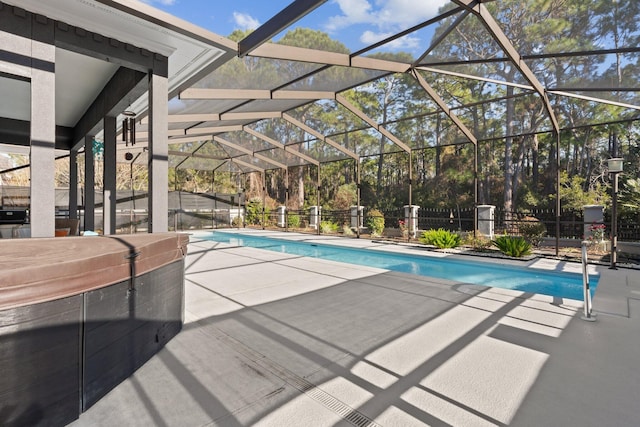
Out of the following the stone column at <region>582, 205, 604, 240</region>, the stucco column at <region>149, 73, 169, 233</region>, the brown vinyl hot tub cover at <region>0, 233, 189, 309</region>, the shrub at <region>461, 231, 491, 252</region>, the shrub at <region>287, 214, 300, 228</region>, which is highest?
the stucco column at <region>149, 73, 169, 233</region>

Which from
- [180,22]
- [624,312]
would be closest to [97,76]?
[180,22]

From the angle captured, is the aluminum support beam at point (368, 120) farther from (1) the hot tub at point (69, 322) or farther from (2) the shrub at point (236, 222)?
A: (2) the shrub at point (236, 222)

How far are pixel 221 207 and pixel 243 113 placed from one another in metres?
9.88

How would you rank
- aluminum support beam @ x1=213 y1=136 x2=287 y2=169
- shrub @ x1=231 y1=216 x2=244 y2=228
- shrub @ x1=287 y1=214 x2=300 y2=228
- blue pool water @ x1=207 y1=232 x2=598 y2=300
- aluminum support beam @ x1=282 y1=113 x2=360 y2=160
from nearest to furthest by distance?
blue pool water @ x1=207 y1=232 x2=598 y2=300 → aluminum support beam @ x1=282 y1=113 x2=360 y2=160 → aluminum support beam @ x1=213 y1=136 x2=287 y2=169 → shrub @ x1=287 y1=214 x2=300 y2=228 → shrub @ x1=231 y1=216 x2=244 y2=228

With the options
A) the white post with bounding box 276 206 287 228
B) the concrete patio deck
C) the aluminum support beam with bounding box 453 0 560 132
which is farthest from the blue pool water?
the white post with bounding box 276 206 287 228

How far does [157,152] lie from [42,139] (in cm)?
105

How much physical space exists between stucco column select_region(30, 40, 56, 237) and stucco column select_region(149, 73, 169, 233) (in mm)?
925

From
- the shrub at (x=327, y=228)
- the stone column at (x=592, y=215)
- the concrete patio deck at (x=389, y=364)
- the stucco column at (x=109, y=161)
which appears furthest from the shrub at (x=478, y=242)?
the stucco column at (x=109, y=161)

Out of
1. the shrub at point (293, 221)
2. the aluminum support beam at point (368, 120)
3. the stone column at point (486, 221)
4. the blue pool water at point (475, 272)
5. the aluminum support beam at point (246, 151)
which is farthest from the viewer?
the shrub at point (293, 221)

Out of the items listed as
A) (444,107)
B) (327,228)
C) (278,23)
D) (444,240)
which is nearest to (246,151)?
(327,228)

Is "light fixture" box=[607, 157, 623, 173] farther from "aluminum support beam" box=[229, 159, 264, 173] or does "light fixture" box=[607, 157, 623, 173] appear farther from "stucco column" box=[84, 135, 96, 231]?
"aluminum support beam" box=[229, 159, 264, 173]

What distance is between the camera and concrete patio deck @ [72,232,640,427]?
1.81 metres

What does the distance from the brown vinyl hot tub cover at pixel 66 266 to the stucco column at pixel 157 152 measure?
135cm

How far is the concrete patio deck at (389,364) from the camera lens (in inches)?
71.3
